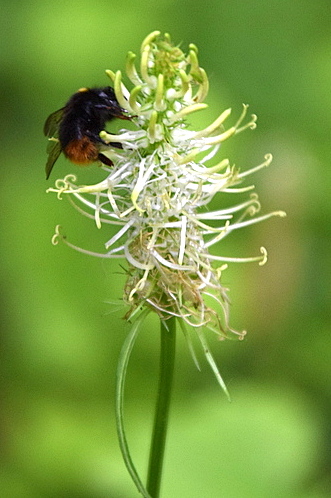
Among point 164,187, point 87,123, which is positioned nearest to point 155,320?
point 87,123

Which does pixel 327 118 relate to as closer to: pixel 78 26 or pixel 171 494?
pixel 78 26

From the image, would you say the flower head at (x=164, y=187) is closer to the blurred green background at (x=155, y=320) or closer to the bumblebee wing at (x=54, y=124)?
the bumblebee wing at (x=54, y=124)

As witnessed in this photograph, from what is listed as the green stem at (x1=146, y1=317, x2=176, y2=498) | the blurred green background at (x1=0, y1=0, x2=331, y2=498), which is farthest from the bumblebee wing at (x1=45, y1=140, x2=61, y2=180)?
the blurred green background at (x1=0, y1=0, x2=331, y2=498)

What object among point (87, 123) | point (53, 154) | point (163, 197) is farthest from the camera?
point (53, 154)

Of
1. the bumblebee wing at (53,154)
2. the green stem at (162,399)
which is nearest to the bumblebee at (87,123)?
the bumblebee wing at (53,154)

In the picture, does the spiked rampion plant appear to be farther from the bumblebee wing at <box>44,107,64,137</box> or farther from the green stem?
the bumblebee wing at <box>44,107,64,137</box>

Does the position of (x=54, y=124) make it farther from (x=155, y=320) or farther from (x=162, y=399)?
(x=155, y=320)
